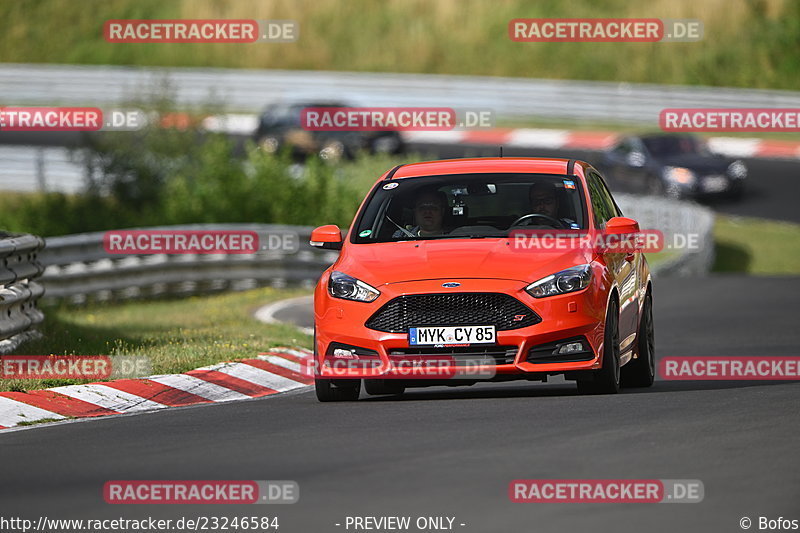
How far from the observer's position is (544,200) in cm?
1196

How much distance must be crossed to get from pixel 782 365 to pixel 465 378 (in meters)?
3.85

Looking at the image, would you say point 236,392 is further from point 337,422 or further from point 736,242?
point 736,242

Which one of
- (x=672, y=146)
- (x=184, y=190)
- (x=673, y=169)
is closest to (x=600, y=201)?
(x=184, y=190)

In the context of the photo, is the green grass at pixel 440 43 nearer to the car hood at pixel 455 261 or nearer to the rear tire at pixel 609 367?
the rear tire at pixel 609 367

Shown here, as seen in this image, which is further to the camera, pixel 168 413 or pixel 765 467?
pixel 168 413

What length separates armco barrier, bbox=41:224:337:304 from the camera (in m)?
22.2

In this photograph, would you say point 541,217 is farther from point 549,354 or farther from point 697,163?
point 697,163

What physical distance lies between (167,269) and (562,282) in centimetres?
1352

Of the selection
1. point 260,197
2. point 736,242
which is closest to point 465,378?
point 260,197

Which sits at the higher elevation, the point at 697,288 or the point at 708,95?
the point at 708,95

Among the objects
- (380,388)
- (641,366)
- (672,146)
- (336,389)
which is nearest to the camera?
(336,389)

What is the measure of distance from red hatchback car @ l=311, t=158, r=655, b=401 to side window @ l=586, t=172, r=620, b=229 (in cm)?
4

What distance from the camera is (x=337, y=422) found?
10047mm

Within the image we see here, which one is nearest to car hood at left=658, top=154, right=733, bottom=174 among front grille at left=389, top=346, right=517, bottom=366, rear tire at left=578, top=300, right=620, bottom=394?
rear tire at left=578, top=300, right=620, bottom=394
